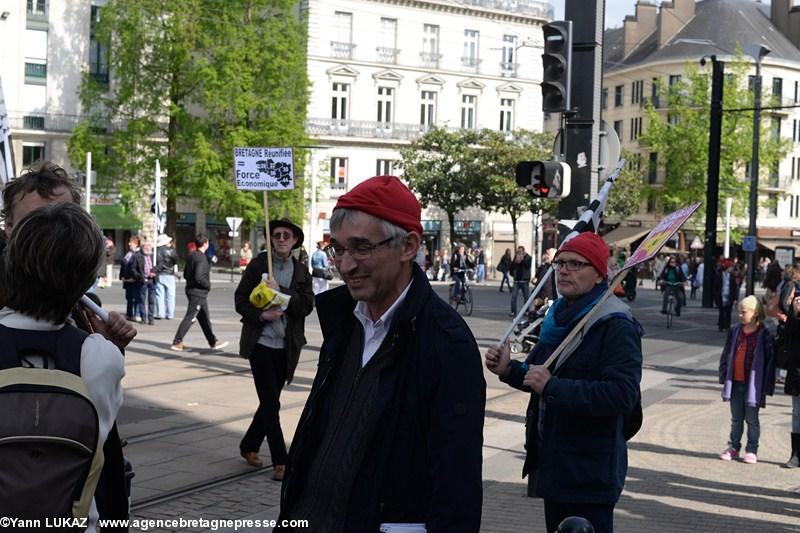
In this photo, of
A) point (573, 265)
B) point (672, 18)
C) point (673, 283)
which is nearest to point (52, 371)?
point (573, 265)

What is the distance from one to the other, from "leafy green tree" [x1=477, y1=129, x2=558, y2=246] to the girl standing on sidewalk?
4698 centimetres

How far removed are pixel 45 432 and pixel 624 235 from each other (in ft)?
244

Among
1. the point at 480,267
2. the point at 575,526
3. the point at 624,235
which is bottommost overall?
the point at 480,267

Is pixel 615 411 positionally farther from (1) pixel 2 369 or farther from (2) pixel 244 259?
(2) pixel 244 259

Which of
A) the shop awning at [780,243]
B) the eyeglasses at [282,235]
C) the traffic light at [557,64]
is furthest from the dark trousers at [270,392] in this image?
the shop awning at [780,243]

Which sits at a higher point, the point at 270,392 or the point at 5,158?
the point at 5,158

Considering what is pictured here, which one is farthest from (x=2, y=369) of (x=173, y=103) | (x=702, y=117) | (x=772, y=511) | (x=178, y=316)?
(x=702, y=117)

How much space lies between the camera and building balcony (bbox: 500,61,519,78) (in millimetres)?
66625

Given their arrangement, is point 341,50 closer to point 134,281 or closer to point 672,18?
point 672,18

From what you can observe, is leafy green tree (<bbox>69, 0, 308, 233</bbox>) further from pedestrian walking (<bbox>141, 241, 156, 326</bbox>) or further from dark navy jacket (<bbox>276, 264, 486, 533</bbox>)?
dark navy jacket (<bbox>276, 264, 486, 533</bbox>)

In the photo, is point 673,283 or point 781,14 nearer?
point 673,283

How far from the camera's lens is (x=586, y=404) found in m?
4.62

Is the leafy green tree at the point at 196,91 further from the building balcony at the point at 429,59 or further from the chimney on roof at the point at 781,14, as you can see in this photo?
the chimney on roof at the point at 781,14

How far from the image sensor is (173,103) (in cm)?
4753
